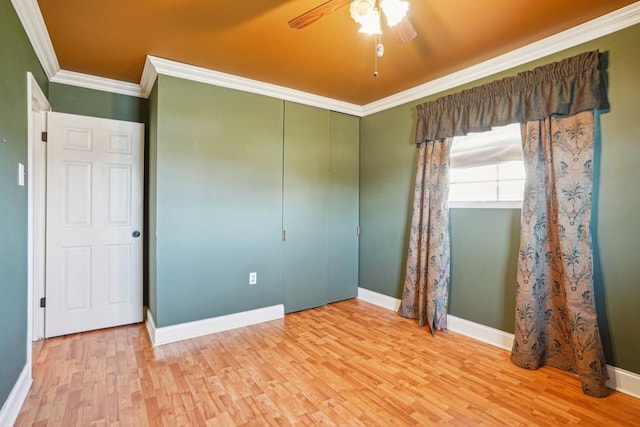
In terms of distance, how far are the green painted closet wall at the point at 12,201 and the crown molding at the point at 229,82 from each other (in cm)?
87

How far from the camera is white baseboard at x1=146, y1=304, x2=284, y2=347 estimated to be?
280 cm

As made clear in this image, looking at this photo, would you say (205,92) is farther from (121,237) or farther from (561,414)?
(561,414)

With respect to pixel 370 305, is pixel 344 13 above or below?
above

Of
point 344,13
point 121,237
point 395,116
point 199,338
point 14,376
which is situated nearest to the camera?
point 14,376

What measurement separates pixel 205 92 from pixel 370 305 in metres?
3.01

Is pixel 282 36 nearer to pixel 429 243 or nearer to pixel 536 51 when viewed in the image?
pixel 536 51

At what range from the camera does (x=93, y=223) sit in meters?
3.03

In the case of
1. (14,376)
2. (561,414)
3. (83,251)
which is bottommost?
(561,414)

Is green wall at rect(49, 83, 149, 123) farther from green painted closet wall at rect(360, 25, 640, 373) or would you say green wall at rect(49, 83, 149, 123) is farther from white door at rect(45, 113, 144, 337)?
green painted closet wall at rect(360, 25, 640, 373)

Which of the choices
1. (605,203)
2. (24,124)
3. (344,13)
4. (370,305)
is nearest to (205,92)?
(24,124)

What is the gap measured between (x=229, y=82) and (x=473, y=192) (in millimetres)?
2590

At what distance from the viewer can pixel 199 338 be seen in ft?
9.55

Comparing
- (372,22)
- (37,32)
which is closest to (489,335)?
(372,22)

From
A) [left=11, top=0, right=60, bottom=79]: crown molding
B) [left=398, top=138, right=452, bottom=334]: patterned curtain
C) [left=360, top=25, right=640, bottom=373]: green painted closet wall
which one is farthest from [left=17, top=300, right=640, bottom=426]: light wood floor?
[left=11, top=0, right=60, bottom=79]: crown molding
